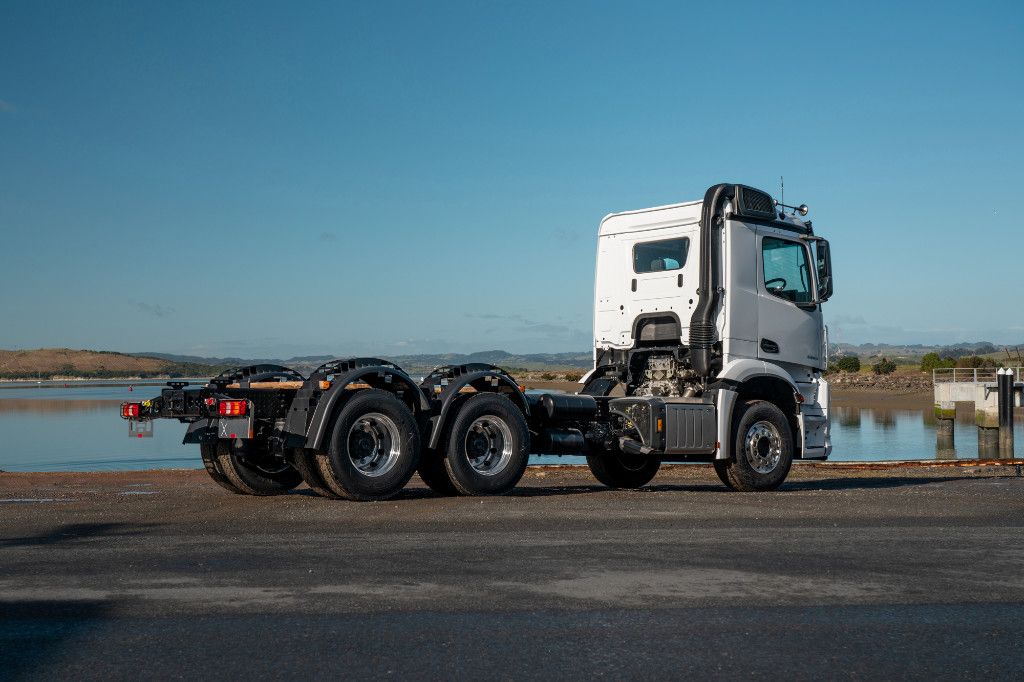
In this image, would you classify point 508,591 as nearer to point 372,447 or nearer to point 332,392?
point 332,392

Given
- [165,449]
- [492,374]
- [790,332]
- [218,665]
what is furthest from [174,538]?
[165,449]

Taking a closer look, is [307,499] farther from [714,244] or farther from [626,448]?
[714,244]

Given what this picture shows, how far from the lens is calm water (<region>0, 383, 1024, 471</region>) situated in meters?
31.7

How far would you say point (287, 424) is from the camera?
11.9m

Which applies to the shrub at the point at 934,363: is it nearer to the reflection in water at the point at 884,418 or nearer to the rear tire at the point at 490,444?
the reflection in water at the point at 884,418

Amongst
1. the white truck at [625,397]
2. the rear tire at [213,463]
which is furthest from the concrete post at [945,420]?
the rear tire at [213,463]

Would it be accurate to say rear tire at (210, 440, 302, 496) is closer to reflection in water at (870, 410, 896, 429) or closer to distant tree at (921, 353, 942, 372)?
reflection in water at (870, 410, 896, 429)

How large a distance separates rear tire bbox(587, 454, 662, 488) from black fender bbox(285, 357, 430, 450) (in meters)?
4.06

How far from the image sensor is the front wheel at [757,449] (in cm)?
1430

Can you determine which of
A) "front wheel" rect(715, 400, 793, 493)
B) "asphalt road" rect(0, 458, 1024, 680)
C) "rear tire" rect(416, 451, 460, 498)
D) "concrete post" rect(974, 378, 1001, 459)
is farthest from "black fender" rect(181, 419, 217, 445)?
"concrete post" rect(974, 378, 1001, 459)

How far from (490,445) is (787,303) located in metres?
4.63

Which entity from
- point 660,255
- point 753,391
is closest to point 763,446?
point 753,391

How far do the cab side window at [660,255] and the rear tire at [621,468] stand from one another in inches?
107

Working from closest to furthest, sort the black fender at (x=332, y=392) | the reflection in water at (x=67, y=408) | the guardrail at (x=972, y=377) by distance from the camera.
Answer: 1. the black fender at (x=332, y=392)
2. the guardrail at (x=972, y=377)
3. the reflection in water at (x=67, y=408)
